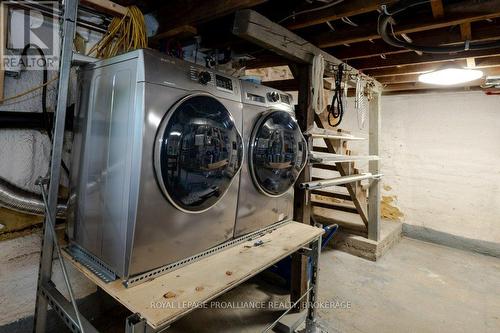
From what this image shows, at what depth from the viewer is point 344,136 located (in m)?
2.88

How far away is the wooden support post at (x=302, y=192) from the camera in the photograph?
2316 mm

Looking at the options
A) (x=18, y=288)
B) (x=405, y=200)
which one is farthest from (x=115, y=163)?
(x=405, y=200)

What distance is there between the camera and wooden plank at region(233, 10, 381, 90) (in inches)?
66.5

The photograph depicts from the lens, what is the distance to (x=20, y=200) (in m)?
1.45

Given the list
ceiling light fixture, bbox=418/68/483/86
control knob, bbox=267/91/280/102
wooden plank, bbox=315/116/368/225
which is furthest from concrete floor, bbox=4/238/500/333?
ceiling light fixture, bbox=418/68/483/86

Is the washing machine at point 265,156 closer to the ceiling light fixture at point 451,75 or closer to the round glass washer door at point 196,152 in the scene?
the round glass washer door at point 196,152

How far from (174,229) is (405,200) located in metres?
4.59

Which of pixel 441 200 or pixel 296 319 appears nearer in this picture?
pixel 296 319

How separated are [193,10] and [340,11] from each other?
0.94 metres

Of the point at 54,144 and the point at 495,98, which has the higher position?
the point at 495,98

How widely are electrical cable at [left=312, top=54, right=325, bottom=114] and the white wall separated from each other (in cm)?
305

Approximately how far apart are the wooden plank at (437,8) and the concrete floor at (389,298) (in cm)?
241

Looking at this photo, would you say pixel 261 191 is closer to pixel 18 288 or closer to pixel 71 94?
pixel 71 94

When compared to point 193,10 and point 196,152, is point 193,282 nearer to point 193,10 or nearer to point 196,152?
point 196,152
